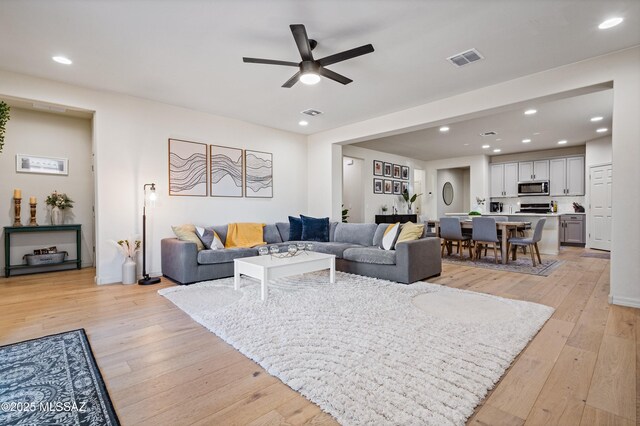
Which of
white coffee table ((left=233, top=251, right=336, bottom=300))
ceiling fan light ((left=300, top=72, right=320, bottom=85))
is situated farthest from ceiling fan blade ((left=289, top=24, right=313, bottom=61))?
white coffee table ((left=233, top=251, right=336, bottom=300))

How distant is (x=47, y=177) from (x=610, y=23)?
7791 millimetres

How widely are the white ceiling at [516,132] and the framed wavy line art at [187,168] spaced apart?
4157mm

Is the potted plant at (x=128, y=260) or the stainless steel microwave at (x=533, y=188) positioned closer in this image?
the potted plant at (x=128, y=260)

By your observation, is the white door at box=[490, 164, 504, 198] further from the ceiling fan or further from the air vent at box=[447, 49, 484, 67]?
the ceiling fan

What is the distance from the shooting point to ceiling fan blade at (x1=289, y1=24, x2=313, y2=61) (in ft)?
7.84

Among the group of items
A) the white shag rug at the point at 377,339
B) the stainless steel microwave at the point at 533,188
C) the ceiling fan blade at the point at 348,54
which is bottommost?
the white shag rug at the point at 377,339

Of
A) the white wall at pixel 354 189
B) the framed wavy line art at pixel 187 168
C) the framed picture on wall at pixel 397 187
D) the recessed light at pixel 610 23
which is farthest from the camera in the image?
the framed picture on wall at pixel 397 187

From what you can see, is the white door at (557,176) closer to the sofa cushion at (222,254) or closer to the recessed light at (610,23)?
the recessed light at (610,23)

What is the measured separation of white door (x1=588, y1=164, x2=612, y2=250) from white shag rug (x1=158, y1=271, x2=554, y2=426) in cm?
620

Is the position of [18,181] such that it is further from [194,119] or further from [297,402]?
[297,402]

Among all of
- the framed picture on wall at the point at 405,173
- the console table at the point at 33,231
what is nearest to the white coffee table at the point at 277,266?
the console table at the point at 33,231

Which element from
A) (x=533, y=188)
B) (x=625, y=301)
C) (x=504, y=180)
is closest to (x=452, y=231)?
(x=625, y=301)

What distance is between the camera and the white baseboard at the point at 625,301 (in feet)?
10.2

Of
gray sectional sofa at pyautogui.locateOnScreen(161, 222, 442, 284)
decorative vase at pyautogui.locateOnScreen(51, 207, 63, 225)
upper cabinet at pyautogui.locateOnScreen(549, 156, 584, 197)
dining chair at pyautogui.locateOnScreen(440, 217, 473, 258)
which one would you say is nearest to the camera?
gray sectional sofa at pyautogui.locateOnScreen(161, 222, 442, 284)
